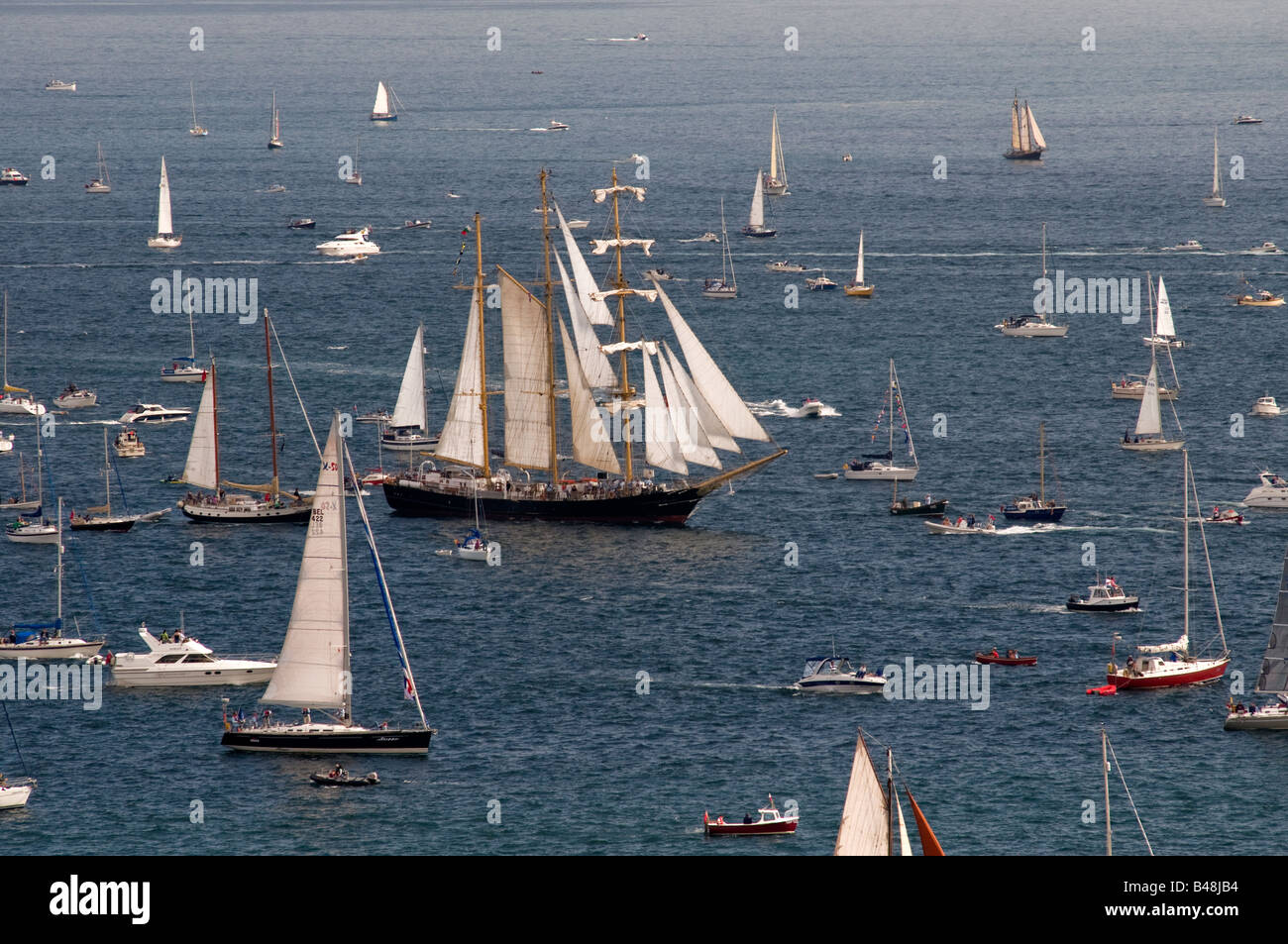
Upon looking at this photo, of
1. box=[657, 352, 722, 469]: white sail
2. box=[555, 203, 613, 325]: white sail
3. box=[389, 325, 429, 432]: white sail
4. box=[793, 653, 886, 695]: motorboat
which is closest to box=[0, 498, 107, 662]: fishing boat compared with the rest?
box=[793, 653, 886, 695]: motorboat

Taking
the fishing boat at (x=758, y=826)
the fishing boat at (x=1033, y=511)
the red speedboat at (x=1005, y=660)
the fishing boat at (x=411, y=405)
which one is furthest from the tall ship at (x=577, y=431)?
the fishing boat at (x=758, y=826)

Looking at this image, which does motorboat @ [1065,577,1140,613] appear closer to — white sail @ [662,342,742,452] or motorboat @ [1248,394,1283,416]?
white sail @ [662,342,742,452]

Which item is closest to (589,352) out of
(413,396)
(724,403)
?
(724,403)

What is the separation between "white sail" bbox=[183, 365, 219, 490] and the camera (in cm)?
13700

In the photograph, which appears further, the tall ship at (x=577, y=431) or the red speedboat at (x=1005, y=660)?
the tall ship at (x=577, y=431)

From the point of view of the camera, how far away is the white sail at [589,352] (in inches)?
5536

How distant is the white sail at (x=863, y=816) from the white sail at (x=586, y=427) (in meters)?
89.5

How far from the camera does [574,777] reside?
3418 inches

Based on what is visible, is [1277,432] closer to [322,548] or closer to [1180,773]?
[1180,773]

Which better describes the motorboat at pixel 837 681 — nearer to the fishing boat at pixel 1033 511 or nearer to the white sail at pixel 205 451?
the fishing boat at pixel 1033 511

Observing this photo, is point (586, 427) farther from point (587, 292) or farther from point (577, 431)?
point (587, 292)

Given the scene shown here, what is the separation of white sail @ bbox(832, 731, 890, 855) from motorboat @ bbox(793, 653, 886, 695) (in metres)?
47.8
